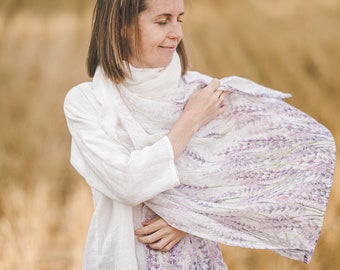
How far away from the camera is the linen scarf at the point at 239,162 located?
1474 millimetres

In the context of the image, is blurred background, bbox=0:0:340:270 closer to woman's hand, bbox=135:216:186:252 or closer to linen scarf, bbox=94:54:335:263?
linen scarf, bbox=94:54:335:263

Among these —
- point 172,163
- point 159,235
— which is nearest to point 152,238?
point 159,235

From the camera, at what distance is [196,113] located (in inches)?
59.7

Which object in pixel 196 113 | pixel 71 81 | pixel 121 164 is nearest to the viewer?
pixel 121 164

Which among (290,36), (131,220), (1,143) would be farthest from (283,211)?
(290,36)

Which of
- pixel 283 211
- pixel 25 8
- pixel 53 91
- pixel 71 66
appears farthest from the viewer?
pixel 25 8

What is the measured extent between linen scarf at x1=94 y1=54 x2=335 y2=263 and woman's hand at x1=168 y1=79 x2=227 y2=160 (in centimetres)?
2

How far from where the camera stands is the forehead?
57.5 inches

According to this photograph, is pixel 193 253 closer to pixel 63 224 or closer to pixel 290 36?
pixel 63 224

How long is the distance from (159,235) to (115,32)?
47cm

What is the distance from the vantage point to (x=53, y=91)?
4.96m

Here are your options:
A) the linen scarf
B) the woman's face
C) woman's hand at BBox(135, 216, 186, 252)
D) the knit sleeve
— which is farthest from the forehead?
woman's hand at BBox(135, 216, 186, 252)

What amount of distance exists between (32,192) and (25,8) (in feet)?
12.7

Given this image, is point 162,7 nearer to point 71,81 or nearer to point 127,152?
point 127,152
